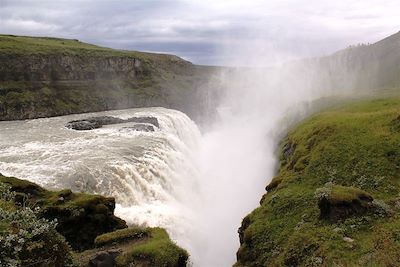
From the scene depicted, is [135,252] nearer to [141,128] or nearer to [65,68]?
[141,128]

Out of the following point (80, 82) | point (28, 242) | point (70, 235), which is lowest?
point (70, 235)

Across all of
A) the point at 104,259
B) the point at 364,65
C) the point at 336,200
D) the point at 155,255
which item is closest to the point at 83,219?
the point at 104,259

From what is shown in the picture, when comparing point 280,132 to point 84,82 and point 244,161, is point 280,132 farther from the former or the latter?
point 84,82

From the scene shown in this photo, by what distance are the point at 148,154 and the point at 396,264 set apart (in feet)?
101

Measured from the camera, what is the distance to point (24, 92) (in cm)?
8956

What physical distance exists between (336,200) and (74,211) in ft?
42.7

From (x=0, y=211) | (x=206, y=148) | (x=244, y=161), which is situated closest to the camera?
(x=0, y=211)

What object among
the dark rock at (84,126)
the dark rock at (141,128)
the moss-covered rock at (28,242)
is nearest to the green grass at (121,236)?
the moss-covered rock at (28,242)

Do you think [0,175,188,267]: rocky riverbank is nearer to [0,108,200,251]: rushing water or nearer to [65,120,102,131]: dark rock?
[0,108,200,251]: rushing water

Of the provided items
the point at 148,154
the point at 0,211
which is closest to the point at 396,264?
the point at 0,211

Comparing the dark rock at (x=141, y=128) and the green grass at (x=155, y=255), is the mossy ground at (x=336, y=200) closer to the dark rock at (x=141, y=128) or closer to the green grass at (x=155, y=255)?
the green grass at (x=155, y=255)

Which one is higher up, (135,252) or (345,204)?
(345,204)

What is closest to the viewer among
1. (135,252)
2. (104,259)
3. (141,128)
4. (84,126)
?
(104,259)

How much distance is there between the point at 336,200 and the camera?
1938 centimetres
